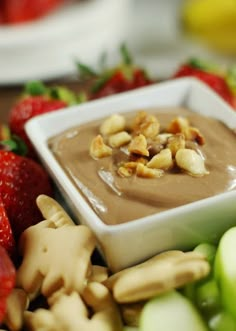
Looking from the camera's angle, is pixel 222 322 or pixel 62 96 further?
pixel 62 96

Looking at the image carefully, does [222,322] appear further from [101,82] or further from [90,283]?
[101,82]

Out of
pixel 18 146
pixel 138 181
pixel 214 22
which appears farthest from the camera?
pixel 214 22

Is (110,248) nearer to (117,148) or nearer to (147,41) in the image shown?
(117,148)

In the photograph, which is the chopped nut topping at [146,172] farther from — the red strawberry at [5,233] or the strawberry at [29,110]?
the strawberry at [29,110]

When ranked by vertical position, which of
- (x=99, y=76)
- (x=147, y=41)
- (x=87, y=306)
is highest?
(x=99, y=76)

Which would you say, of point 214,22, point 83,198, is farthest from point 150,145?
point 214,22

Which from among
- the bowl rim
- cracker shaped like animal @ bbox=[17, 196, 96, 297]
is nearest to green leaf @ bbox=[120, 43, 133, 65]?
the bowl rim

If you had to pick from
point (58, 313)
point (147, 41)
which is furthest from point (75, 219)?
point (147, 41)
